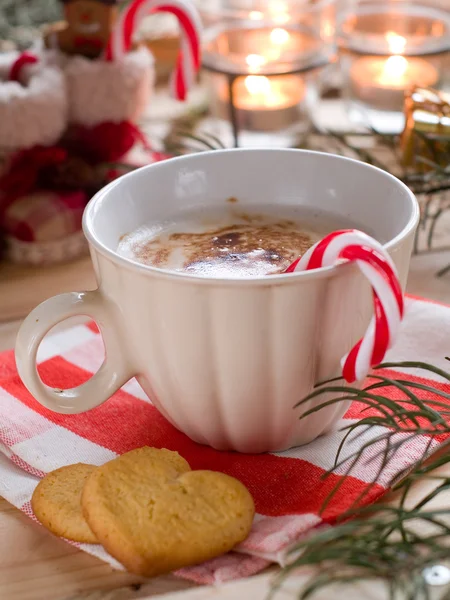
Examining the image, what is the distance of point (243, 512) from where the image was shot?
574mm

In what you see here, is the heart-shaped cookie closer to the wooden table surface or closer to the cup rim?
the wooden table surface

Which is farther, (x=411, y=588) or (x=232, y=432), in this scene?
(x=232, y=432)

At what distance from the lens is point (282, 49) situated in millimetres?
1260

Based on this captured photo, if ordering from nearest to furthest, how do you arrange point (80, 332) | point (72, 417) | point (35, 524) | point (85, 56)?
point (35, 524)
point (72, 417)
point (80, 332)
point (85, 56)

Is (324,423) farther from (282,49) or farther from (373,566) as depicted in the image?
(282,49)

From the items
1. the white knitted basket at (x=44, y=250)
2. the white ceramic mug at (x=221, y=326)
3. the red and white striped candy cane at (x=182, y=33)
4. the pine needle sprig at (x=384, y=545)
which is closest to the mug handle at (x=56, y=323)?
the white ceramic mug at (x=221, y=326)

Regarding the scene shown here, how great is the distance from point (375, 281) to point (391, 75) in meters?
0.78

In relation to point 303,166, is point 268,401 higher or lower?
lower

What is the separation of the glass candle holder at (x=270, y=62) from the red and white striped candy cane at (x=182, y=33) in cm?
14

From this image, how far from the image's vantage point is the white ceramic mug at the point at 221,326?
1.90 feet

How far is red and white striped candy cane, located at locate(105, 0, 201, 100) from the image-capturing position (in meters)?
1.02

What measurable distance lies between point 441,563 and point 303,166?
397 mm

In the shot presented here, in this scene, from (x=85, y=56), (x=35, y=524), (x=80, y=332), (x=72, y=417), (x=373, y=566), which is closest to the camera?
(x=373, y=566)

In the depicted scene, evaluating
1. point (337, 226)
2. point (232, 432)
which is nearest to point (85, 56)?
point (337, 226)
